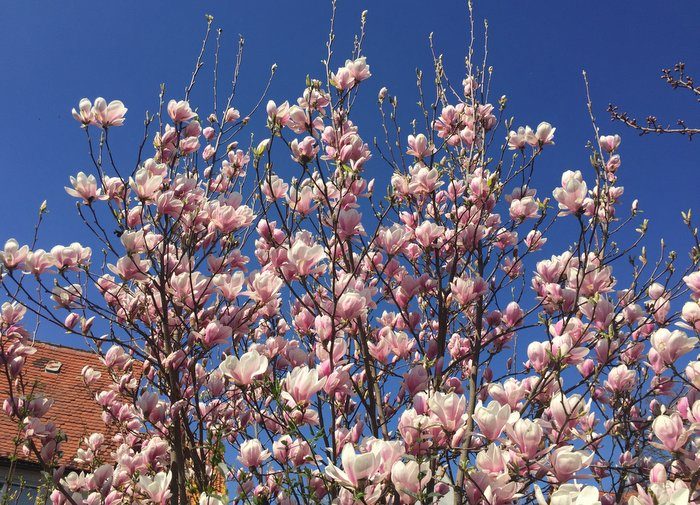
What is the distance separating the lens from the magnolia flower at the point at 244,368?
165 cm

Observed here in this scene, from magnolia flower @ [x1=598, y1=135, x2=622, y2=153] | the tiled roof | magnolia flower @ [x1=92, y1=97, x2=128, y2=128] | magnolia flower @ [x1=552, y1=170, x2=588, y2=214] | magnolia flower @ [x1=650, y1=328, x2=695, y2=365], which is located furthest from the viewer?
the tiled roof

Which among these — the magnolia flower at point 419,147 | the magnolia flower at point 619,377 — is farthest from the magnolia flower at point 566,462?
the magnolia flower at point 419,147

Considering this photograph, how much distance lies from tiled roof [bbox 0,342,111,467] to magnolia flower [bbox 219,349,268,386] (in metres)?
6.99

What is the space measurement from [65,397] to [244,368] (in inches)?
389

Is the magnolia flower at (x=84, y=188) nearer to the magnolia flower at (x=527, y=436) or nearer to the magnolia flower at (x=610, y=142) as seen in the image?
the magnolia flower at (x=527, y=436)

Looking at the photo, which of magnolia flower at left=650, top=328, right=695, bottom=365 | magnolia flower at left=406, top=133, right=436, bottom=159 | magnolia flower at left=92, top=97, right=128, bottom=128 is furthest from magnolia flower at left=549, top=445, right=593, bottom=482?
magnolia flower at left=92, top=97, right=128, bottom=128

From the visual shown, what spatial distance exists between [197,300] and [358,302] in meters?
0.73

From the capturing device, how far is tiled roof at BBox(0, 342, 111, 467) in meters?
8.70

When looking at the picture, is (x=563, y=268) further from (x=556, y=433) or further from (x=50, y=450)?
(x=50, y=450)

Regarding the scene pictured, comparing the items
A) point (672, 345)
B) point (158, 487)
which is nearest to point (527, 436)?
point (672, 345)

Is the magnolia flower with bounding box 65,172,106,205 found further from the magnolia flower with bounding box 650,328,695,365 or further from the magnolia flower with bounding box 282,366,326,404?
the magnolia flower with bounding box 650,328,695,365

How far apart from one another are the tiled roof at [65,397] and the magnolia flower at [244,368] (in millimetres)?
6990

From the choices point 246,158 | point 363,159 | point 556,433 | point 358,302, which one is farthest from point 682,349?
point 246,158

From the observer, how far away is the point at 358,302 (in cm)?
189
